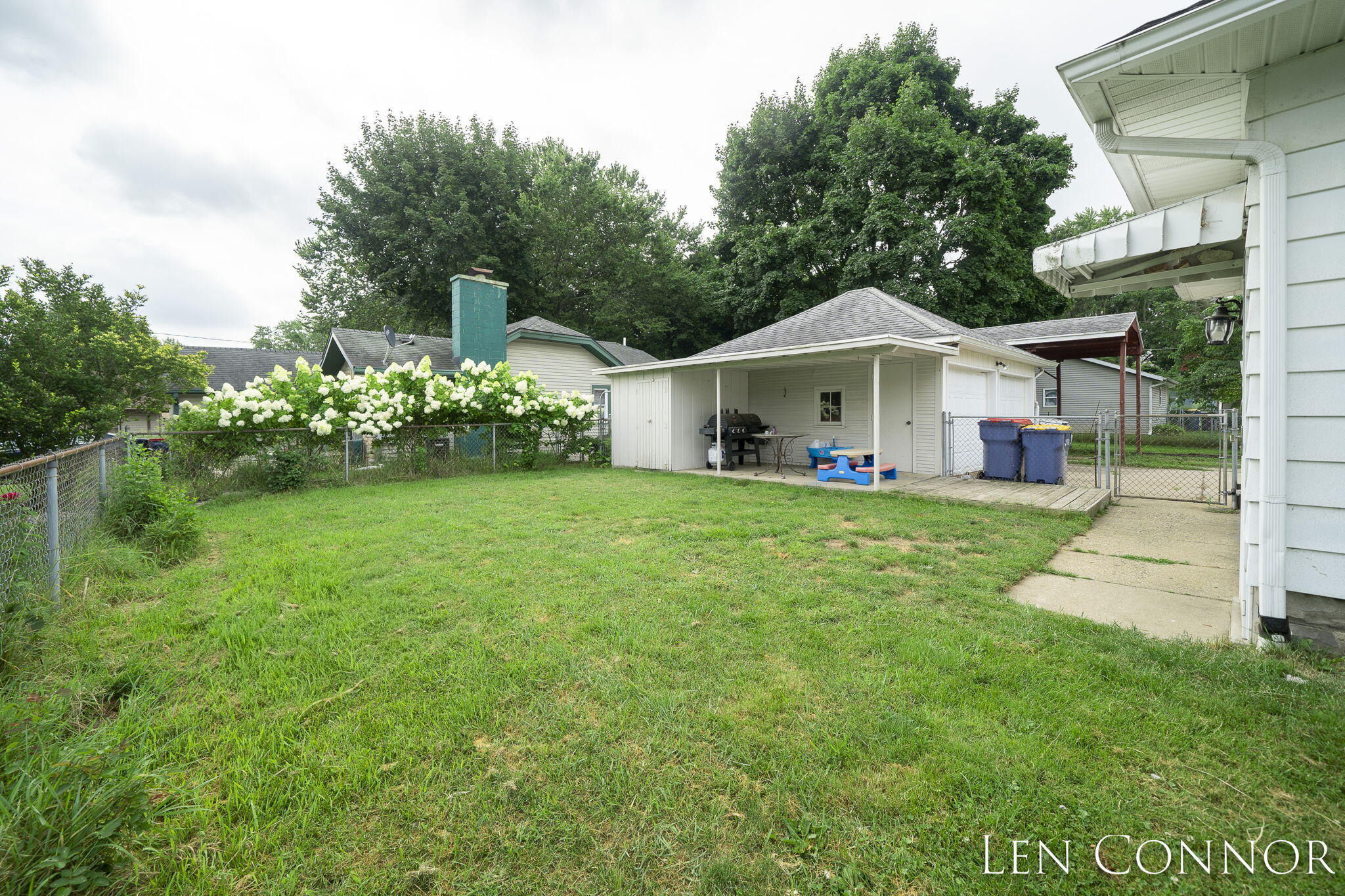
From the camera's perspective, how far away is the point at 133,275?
610 inches

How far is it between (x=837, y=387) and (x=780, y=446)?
175cm

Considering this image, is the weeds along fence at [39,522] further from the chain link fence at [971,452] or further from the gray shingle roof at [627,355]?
the gray shingle roof at [627,355]

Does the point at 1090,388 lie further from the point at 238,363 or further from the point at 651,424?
the point at 238,363

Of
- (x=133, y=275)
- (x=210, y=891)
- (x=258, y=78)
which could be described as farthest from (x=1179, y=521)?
(x=133, y=275)

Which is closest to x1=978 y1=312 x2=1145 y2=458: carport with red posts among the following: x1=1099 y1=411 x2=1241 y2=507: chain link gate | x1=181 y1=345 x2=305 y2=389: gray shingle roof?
x1=1099 y1=411 x2=1241 y2=507: chain link gate

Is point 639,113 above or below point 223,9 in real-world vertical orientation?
above

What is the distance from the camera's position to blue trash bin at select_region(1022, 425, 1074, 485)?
8.35 metres

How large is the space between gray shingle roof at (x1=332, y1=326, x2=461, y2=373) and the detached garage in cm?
667

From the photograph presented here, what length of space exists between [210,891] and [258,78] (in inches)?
524

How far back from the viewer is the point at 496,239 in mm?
24797

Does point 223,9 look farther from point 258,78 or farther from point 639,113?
point 639,113

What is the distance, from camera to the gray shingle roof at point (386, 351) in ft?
49.6

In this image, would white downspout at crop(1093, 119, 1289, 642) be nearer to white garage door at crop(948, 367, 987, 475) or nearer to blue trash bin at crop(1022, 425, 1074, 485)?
blue trash bin at crop(1022, 425, 1074, 485)

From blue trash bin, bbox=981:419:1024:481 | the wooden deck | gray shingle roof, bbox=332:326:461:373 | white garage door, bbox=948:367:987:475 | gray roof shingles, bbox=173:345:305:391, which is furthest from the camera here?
gray roof shingles, bbox=173:345:305:391
